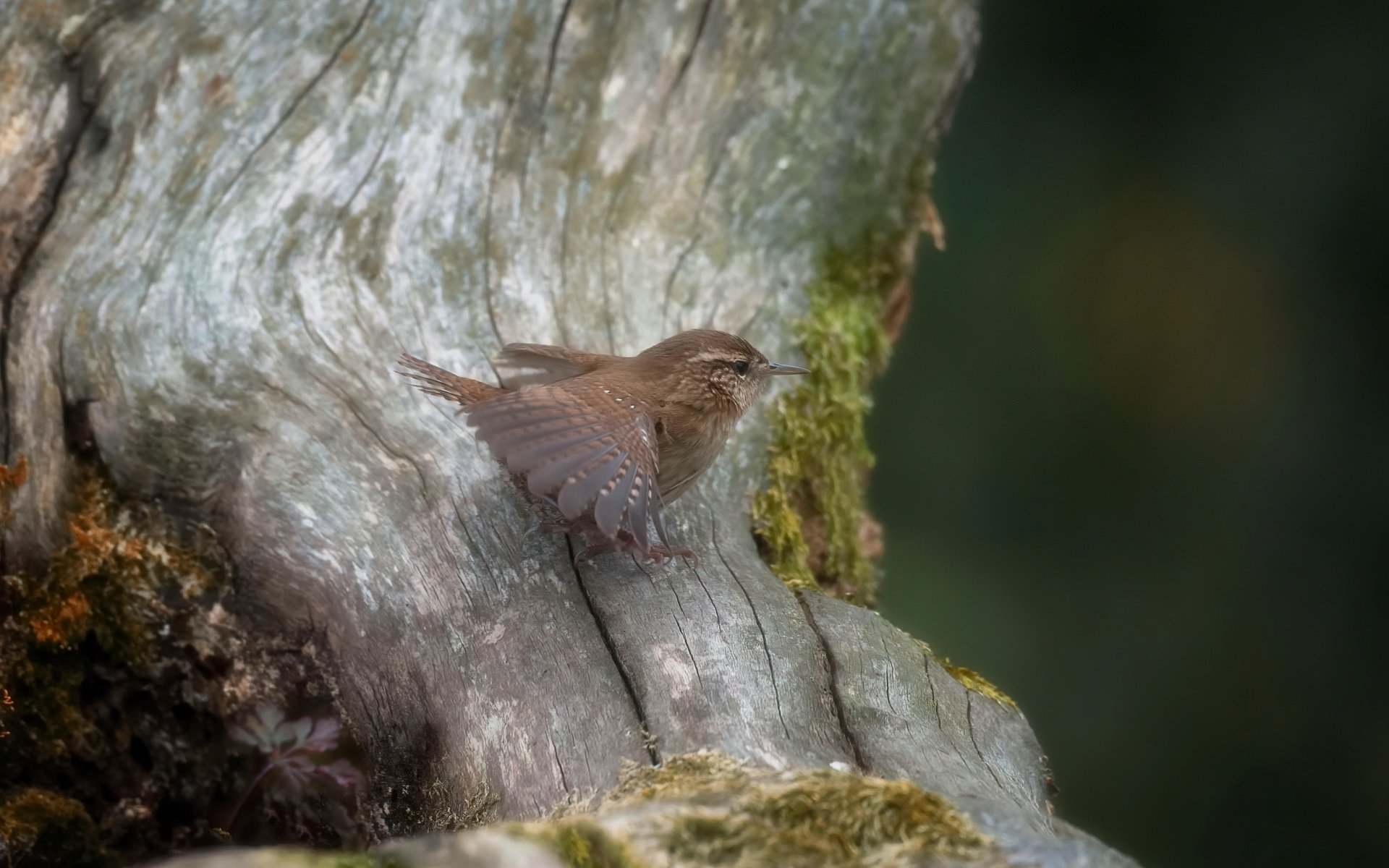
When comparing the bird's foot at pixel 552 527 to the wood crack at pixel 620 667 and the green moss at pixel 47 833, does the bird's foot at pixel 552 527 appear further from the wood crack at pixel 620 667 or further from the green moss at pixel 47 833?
the green moss at pixel 47 833

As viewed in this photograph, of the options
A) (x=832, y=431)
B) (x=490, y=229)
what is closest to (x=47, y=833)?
(x=490, y=229)

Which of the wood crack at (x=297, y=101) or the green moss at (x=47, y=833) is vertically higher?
the wood crack at (x=297, y=101)

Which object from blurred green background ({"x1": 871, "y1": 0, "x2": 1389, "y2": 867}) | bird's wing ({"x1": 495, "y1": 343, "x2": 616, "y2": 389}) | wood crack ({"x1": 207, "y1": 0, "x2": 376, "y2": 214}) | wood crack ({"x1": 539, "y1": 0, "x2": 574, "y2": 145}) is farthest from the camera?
blurred green background ({"x1": 871, "y1": 0, "x2": 1389, "y2": 867})

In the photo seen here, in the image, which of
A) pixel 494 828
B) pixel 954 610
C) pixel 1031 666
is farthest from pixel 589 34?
pixel 1031 666

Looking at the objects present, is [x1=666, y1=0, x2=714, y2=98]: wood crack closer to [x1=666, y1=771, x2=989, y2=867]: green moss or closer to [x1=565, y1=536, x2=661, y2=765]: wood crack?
[x1=565, y1=536, x2=661, y2=765]: wood crack

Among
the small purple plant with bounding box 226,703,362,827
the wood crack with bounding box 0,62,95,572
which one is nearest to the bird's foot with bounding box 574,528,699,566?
the small purple plant with bounding box 226,703,362,827

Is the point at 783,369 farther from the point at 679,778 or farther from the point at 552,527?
the point at 679,778

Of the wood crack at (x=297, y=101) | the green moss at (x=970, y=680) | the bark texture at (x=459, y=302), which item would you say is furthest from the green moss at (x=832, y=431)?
the wood crack at (x=297, y=101)
